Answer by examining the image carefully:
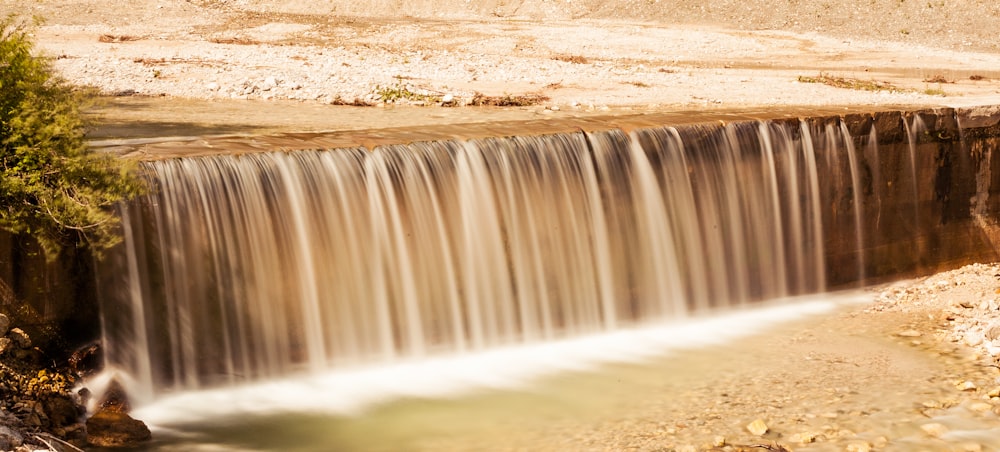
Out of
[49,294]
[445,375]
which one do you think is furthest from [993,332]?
[49,294]

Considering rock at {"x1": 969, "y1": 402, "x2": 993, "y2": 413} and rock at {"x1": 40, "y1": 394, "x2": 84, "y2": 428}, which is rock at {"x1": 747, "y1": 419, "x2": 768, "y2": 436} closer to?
rock at {"x1": 969, "y1": 402, "x2": 993, "y2": 413}

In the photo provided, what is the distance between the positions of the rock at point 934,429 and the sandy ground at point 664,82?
0.06 ft

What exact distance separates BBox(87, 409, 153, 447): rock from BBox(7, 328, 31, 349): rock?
0.78m

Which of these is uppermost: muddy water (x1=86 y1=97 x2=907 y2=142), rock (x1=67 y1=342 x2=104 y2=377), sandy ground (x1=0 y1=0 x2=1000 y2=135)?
sandy ground (x1=0 y1=0 x2=1000 y2=135)

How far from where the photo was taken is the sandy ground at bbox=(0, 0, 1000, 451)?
8859mm

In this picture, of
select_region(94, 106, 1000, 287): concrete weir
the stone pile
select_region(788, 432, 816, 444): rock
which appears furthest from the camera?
select_region(94, 106, 1000, 287): concrete weir

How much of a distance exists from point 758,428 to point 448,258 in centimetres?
374

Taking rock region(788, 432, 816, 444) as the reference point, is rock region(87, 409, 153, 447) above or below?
above

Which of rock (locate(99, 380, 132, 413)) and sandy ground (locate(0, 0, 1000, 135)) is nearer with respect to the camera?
rock (locate(99, 380, 132, 413))

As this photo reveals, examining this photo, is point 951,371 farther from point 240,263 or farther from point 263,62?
point 263,62

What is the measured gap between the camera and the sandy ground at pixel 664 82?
886 cm

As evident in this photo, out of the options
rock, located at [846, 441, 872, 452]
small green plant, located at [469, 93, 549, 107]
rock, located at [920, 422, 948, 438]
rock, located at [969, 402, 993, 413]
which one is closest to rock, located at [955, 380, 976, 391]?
rock, located at [969, 402, 993, 413]

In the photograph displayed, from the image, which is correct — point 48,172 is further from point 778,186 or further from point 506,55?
point 506,55

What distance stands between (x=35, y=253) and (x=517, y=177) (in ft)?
15.5
